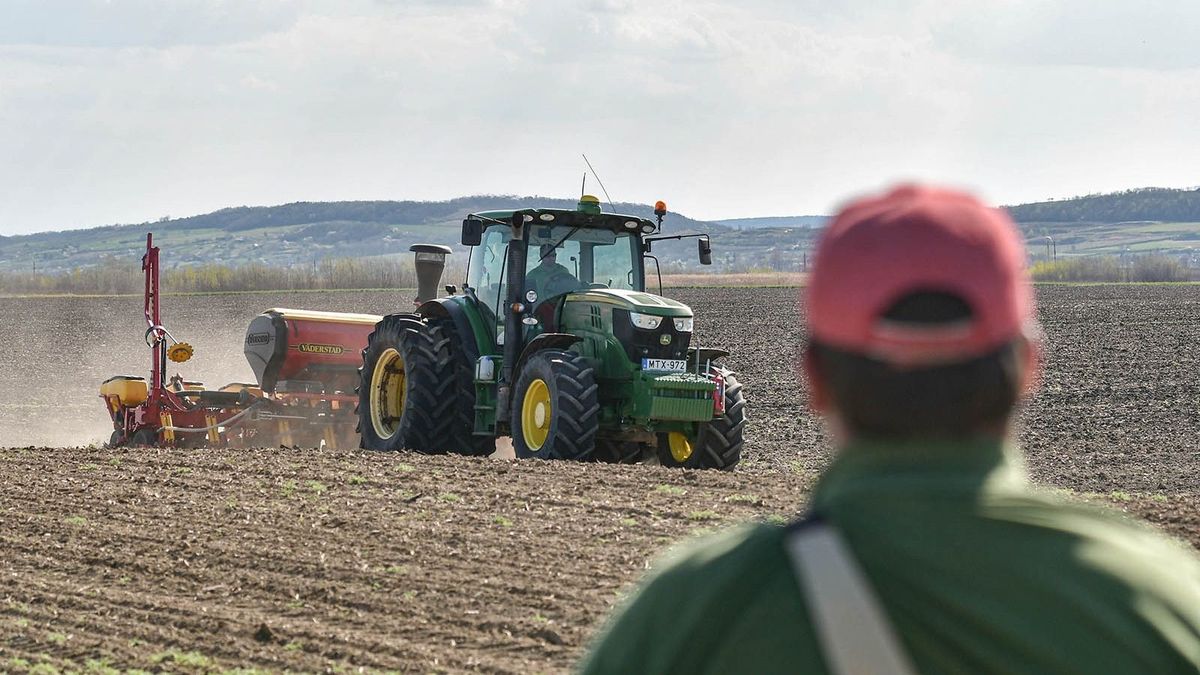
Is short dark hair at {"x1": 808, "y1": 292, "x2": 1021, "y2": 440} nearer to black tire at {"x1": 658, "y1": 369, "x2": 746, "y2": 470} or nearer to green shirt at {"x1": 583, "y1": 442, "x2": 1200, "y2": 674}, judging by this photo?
green shirt at {"x1": 583, "y1": 442, "x2": 1200, "y2": 674}

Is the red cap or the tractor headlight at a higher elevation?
the red cap

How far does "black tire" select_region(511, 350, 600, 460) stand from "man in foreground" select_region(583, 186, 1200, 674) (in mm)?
9200

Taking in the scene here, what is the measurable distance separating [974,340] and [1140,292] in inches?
2104

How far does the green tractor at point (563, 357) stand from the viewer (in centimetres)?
1109

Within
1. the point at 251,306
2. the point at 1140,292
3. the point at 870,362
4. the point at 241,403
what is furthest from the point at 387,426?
the point at 1140,292

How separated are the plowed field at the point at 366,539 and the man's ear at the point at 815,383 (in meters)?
4.17

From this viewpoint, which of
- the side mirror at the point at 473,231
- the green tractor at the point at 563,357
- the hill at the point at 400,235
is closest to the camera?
the green tractor at the point at 563,357

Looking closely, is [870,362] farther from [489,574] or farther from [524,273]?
[524,273]

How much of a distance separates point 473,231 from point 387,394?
1.96 meters

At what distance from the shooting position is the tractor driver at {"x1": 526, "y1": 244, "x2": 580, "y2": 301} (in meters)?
12.0

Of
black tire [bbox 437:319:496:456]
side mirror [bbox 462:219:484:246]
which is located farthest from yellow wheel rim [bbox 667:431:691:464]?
side mirror [bbox 462:219:484:246]

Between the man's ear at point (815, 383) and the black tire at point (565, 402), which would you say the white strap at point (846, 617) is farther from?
the black tire at point (565, 402)

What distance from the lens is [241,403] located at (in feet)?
47.6

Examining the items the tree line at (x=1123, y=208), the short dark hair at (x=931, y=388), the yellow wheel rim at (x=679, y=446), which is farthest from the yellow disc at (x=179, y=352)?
the tree line at (x=1123, y=208)
